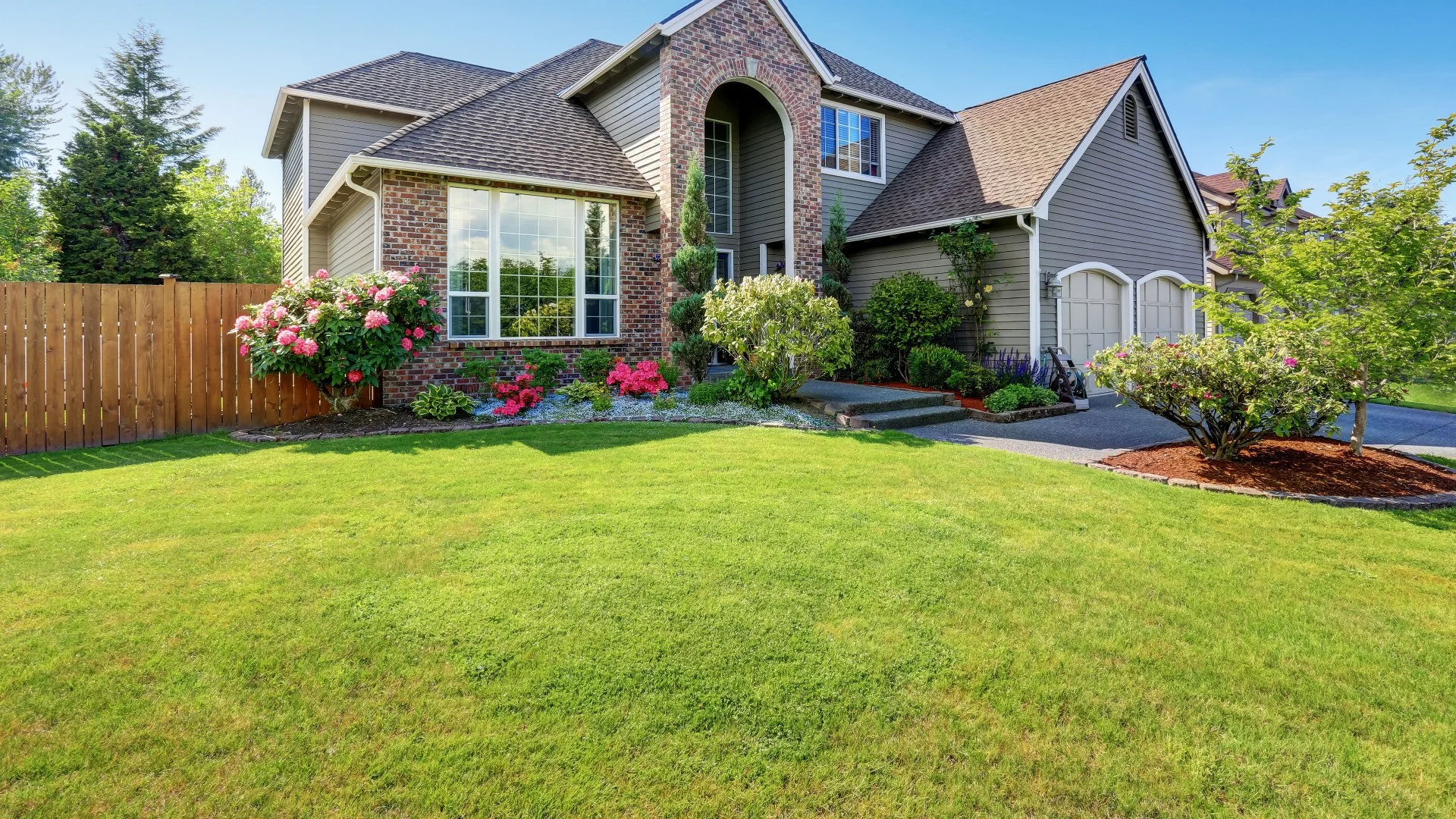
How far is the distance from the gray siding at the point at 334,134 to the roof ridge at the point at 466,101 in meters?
0.67

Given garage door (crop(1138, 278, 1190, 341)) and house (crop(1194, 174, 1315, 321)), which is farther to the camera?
house (crop(1194, 174, 1315, 321))

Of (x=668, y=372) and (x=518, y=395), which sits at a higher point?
(x=668, y=372)

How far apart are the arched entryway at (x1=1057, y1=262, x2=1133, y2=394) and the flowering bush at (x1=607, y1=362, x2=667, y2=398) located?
742 cm

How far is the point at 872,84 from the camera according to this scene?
16.2 meters

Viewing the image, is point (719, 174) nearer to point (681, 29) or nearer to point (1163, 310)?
point (681, 29)

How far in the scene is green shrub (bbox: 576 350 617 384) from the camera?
10922 millimetres

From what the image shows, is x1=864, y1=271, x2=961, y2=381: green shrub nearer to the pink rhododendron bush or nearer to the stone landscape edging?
the stone landscape edging

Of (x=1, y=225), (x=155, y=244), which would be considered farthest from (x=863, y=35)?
(x=1, y=225)

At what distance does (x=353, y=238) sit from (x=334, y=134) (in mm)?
3956

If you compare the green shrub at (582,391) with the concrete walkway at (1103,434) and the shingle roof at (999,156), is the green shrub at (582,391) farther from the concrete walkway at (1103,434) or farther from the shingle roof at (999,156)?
the shingle roof at (999,156)

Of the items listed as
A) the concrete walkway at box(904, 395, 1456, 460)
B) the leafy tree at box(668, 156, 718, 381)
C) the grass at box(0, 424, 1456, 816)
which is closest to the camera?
the grass at box(0, 424, 1456, 816)

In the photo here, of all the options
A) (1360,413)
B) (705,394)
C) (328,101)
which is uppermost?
(328,101)

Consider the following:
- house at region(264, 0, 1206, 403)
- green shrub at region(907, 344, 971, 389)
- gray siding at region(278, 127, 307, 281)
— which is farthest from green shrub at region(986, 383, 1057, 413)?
gray siding at region(278, 127, 307, 281)

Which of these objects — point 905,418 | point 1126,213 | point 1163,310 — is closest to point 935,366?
point 905,418
